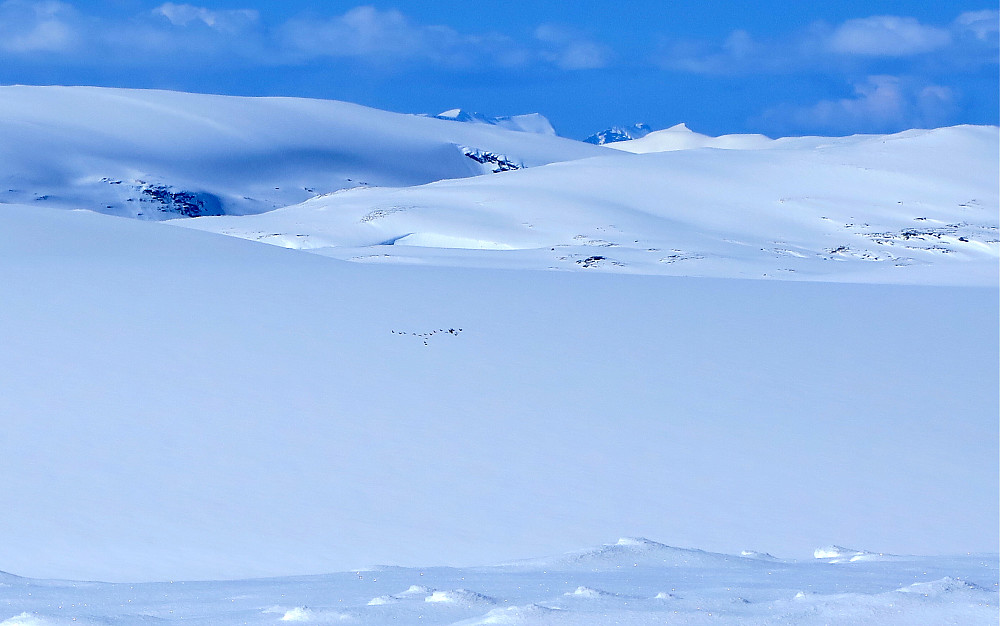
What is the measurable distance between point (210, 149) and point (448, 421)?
76.0 meters

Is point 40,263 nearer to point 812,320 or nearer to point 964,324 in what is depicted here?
point 812,320

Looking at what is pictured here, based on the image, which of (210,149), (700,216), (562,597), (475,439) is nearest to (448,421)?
(475,439)

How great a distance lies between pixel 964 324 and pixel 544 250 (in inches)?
586

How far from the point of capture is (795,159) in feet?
152

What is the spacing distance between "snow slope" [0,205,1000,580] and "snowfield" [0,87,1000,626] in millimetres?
33

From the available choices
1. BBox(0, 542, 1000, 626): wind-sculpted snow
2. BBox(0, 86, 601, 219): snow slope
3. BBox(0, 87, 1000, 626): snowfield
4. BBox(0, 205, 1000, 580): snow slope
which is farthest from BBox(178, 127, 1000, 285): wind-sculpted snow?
BBox(0, 86, 601, 219): snow slope

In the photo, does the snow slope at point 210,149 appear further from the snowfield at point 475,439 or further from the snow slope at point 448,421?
the snow slope at point 448,421

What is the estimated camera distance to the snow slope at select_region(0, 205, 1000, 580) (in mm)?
6422

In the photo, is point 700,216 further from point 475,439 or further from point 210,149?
point 210,149

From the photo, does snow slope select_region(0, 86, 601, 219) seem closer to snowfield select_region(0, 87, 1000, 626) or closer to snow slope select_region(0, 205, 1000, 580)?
snowfield select_region(0, 87, 1000, 626)

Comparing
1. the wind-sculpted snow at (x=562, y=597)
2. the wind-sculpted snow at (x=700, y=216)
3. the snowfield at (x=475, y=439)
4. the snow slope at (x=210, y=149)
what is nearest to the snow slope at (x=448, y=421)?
the snowfield at (x=475, y=439)

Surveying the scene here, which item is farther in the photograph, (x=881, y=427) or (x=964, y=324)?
(x=964, y=324)

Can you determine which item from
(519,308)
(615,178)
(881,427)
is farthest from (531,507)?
(615,178)

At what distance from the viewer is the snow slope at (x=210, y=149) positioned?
213 feet
